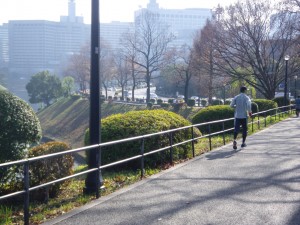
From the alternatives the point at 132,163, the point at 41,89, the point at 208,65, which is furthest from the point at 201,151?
the point at 41,89

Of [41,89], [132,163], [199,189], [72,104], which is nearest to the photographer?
[199,189]

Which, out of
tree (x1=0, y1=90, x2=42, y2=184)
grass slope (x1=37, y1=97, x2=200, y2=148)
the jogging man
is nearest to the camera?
tree (x1=0, y1=90, x2=42, y2=184)

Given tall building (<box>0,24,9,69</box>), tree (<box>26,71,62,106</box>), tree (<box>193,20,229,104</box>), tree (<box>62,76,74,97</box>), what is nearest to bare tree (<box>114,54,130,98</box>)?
tree (<box>62,76,74,97</box>)

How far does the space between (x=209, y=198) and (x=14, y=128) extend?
4.08 m

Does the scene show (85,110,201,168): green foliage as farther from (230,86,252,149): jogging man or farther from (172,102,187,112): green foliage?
(172,102,187,112): green foliage

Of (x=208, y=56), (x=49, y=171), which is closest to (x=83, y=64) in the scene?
(x=208, y=56)

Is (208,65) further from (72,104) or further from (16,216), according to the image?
(16,216)

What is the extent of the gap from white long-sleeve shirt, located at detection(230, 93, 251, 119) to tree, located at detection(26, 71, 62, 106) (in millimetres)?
64388

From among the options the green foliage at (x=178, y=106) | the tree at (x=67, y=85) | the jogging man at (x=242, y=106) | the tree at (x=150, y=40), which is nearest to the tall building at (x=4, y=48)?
the tree at (x=67, y=85)

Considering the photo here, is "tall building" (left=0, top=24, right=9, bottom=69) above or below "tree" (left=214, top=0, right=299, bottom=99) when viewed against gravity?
above

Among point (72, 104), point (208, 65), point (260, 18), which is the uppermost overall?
point (260, 18)

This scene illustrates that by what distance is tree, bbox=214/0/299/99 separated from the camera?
4391 cm

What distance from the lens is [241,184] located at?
8977 millimetres

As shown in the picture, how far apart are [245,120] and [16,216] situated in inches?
348
